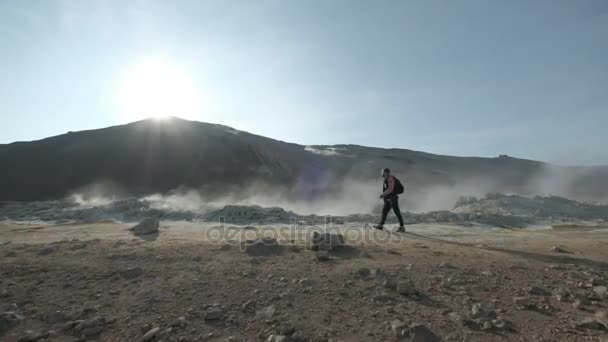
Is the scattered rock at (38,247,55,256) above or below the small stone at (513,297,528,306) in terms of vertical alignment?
above

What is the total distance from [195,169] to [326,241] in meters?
34.0

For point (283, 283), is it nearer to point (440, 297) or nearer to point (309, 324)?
point (309, 324)

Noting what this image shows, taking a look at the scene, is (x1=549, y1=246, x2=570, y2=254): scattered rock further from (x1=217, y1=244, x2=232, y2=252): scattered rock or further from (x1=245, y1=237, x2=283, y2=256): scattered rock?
(x1=217, y1=244, x2=232, y2=252): scattered rock

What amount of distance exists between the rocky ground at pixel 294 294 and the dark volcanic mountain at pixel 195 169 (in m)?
26.7

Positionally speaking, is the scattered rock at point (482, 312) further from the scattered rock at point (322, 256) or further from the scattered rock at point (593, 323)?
the scattered rock at point (322, 256)

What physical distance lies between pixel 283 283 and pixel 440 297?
1.90 metres

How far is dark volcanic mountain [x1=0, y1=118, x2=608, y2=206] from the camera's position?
33.6 m

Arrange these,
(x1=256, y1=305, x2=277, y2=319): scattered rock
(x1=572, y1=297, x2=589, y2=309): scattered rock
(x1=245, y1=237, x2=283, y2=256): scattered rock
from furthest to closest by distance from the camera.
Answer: (x1=245, y1=237, x2=283, y2=256): scattered rock, (x1=572, y1=297, x2=589, y2=309): scattered rock, (x1=256, y1=305, x2=277, y2=319): scattered rock

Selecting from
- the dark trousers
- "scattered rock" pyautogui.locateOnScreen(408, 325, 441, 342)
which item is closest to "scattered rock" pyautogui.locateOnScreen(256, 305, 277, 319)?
"scattered rock" pyautogui.locateOnScreen(408, 325, 441, 342)

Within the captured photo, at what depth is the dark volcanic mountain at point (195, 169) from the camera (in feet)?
110

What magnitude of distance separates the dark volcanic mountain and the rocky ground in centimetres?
2667

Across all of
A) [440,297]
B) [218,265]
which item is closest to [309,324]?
[440,297]

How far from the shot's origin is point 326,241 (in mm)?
5824

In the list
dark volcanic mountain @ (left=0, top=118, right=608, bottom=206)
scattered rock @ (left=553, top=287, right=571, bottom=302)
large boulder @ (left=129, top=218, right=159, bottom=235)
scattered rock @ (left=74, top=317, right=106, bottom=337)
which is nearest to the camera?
scattered rock @ (left=74, top=317, right=106, bottom=337)
